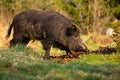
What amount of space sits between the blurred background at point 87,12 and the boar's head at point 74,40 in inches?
305

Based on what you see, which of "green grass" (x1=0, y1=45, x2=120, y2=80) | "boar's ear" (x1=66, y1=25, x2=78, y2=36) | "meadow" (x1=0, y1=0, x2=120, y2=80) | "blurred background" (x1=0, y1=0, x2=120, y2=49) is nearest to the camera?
"green grass" (x1=0, y1=45, x2=120, y2=80)

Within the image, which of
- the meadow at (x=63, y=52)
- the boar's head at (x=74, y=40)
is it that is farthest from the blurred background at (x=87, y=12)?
the boar's head at (x=74, y=40)

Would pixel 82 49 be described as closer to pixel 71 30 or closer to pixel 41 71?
pixel 71 30

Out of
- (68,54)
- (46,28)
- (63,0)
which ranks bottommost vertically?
(68,54)

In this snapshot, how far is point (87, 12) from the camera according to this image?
31.3 metres

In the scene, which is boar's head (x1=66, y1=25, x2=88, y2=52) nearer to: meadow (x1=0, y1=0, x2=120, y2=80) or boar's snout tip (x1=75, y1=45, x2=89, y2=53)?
boar's snout tip (x1=75, y1=45, x2=89, y2=53)

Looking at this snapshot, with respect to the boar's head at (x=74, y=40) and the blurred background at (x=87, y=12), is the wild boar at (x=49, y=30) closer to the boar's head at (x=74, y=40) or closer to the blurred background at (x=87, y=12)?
the boar's head at (x=74, y=40)

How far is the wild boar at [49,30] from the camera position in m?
16.9

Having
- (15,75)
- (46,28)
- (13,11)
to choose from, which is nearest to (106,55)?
(46,28)

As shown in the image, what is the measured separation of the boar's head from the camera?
1706cm

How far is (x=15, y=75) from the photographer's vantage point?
8734mm

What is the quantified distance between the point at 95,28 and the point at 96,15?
1202mm

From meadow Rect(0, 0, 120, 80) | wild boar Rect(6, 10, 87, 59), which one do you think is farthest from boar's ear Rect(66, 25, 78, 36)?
meadow Rect(0, 0, 120, 80)

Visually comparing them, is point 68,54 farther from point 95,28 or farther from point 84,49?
point 95,28
